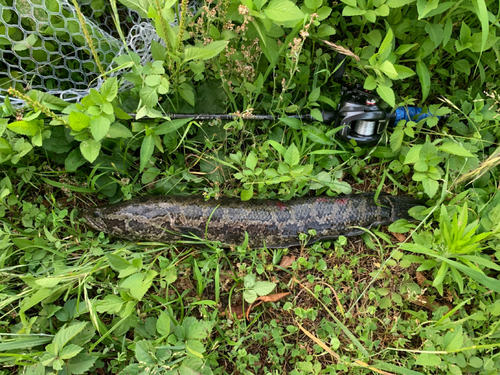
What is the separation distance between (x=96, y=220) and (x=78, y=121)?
1.10 meters

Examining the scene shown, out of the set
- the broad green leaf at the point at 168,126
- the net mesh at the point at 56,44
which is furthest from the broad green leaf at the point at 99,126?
the net mesh at the point at 56,44

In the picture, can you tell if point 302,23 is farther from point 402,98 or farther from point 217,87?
point 402,98

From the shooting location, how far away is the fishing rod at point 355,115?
2971mm

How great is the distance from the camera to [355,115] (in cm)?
299

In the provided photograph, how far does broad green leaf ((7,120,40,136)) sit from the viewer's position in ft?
8.35

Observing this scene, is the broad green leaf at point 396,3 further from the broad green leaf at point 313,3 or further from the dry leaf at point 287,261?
the dry leaf at point 287,261

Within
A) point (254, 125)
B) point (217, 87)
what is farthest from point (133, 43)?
point (254, 125)

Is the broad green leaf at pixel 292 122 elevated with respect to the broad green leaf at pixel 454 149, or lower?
elevated

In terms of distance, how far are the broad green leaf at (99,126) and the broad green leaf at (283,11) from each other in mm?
1398

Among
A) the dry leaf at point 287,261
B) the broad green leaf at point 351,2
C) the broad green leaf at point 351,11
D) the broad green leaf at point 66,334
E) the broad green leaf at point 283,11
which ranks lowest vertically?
the dry leaf at point 287,261

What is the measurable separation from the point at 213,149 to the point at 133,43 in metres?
1.23

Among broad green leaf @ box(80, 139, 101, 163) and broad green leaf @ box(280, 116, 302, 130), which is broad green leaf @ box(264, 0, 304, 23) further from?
broad green leaf @ box(80, 139, 101, 163)

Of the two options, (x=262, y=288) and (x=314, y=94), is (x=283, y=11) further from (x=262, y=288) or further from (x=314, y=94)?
(x=262, y=288)

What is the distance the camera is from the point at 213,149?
3311 mm
